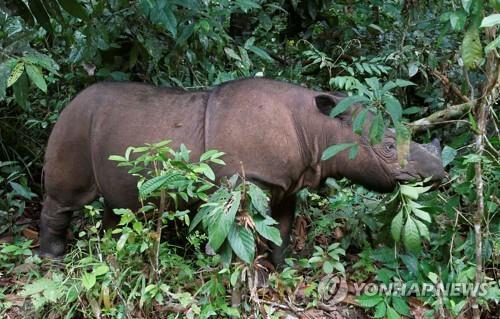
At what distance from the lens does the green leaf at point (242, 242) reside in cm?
346

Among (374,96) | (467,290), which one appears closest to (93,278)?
(374,96)

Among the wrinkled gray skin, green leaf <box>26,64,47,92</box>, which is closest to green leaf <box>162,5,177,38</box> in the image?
the wrinkled gray skin

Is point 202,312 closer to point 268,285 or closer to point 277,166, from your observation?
point 268,285

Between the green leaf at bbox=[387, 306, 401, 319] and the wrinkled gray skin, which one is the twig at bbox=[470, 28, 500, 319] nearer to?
the green leaf at bbox=[387, 306, 401, 319]

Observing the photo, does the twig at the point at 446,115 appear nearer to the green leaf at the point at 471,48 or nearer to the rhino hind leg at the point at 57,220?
the green leaf at the point at 471,48

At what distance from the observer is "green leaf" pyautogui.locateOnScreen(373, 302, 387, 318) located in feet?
14.0

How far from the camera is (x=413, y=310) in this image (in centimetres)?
446

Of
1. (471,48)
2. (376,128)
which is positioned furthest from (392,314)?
(471,48)

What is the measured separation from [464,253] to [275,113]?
157 cm

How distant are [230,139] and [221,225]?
1343 millimetres

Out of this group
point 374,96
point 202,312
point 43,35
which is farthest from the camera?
point 43,35

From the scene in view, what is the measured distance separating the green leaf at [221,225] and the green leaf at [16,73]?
4.03ft

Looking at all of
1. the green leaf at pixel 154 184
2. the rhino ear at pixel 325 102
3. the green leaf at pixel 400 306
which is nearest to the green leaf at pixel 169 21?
the rhino ear at pixel 325 102

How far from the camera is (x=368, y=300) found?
4383 mm
